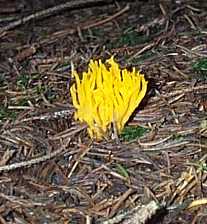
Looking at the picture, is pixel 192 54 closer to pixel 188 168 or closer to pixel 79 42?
pixel 79 42

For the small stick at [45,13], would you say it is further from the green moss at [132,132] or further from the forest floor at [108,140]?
the green moss at [132,132]

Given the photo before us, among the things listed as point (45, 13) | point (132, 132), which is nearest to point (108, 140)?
point (132, 132)

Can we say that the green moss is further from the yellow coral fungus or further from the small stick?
the small stick

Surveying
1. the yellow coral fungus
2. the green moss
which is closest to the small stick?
the yellow coral fungus

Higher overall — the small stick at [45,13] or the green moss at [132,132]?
the small stick at [45,13]

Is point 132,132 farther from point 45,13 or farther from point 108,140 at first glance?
point 45,13

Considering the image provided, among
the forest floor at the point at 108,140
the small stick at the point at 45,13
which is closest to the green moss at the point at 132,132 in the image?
the forest floor at the point at 108,140
